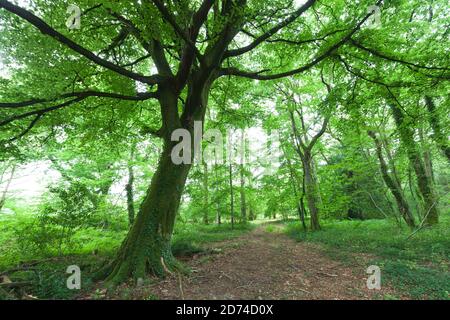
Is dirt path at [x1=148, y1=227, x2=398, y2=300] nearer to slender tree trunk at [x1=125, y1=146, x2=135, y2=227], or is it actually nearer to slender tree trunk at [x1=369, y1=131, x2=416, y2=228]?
slender tree trunk at [x1=369, y1=131, x2=416, y2=228]

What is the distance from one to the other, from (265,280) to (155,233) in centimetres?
265

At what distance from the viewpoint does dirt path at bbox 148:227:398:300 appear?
13.0 ft

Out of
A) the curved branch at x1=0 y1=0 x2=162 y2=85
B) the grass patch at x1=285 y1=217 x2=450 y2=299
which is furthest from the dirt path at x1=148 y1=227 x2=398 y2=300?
the curved branch at x1=0 y1=0 x2=162 y2=85

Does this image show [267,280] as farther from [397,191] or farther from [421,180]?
[421,180]

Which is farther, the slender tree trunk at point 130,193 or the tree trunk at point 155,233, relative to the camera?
the slender tree trunk at point 130,193

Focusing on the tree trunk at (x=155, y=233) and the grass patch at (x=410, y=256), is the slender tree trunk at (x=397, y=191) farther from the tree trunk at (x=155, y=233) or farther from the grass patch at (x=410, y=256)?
the tree trunk at (x=155, y=233)

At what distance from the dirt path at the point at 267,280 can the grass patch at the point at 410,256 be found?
0.55 meters

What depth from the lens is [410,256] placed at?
5.99 m

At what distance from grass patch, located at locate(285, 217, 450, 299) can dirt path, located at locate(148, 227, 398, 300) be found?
55cm

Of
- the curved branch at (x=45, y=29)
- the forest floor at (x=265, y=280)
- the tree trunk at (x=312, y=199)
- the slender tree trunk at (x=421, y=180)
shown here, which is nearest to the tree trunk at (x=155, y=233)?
the forest floor at (x=265, y=280)

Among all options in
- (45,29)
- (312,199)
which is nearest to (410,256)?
(312,199)

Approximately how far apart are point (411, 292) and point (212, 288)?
3.76 meters

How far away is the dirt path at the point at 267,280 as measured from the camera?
13.0 ft
